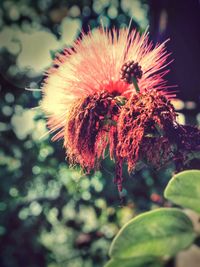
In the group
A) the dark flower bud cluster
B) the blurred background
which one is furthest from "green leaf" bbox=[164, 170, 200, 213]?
the blurred background

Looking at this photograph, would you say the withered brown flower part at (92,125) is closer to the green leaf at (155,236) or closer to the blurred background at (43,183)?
the green leaf at (155,236)

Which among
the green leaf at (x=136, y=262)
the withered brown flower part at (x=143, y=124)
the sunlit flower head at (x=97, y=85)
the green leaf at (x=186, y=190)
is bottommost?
the green leaf at (x=136, y=262)

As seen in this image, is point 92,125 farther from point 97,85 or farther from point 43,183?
point 43,183

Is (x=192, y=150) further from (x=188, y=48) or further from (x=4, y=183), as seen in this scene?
(x=4, y=183)

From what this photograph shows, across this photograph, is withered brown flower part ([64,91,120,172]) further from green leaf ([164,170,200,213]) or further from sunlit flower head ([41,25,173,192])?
green leaf ([164,170,200,213])

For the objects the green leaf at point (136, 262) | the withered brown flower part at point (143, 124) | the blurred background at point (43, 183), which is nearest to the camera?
the green leaf at point (136, 262)

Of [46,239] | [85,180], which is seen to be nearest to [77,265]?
[46,239]

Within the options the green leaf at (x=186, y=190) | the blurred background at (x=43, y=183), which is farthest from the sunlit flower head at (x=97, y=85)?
the blurred background at (x=43, y=183)

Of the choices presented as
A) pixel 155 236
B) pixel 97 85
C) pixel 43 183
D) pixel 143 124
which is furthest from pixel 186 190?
pixel 43 183
